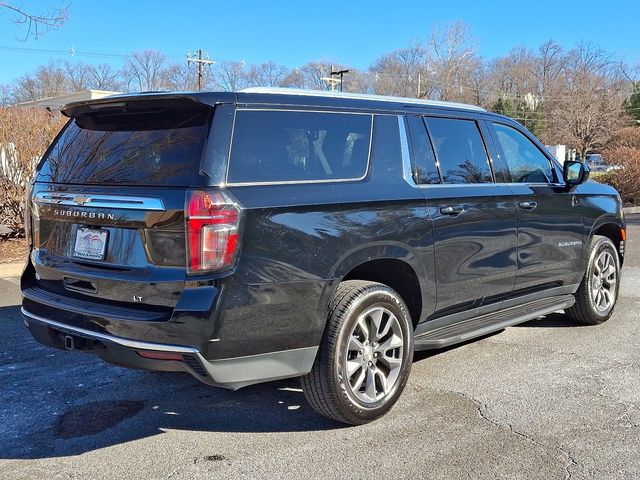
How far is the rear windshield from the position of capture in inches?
125

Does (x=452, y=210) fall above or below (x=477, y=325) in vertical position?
above

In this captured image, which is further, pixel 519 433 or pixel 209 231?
pixel 519 433

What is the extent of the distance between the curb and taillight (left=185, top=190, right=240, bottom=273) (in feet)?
20.1

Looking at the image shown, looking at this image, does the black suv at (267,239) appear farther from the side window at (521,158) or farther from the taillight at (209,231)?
the side window at (521,158)

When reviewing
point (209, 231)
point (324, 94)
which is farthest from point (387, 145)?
point (209, 231)

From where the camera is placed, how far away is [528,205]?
15.9 ft

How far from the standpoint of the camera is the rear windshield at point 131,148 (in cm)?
319

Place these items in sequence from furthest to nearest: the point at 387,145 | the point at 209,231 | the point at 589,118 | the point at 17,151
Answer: the point at 589,118, the point at 17,151, the point at 387,145, the point at 209,231

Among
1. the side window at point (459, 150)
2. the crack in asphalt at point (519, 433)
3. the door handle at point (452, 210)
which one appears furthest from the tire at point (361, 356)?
the side window at point (459, 150)

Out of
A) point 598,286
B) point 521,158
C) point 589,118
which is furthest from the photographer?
point 589,118

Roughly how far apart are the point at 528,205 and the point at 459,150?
0.79 metres

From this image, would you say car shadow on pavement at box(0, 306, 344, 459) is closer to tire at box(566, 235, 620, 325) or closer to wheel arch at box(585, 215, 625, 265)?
tire at box(566, 235, 620, 325)

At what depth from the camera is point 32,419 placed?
150 inches

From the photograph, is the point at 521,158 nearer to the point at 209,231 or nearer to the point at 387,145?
the point at 387,145
